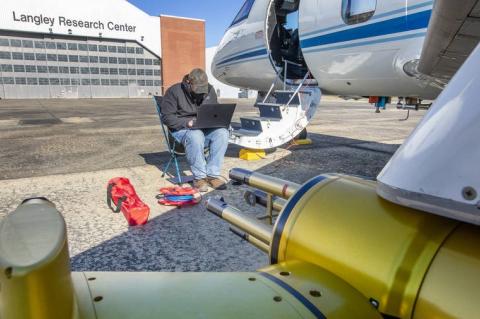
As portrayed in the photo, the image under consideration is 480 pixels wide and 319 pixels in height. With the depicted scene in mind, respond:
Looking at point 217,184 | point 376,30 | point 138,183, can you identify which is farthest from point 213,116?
point 376,30

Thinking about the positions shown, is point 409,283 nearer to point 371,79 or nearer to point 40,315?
point 40,315

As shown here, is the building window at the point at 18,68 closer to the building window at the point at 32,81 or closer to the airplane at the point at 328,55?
the building window at the point at 32,81

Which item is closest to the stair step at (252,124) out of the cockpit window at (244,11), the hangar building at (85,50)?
the cockpit window at (244,11)

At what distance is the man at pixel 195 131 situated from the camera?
4.11 metres

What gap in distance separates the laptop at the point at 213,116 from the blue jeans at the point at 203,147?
0.29ft

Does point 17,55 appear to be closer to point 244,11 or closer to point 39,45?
point 39,45

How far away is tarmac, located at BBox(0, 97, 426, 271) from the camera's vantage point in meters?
2.46

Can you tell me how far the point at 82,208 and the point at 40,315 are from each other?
3.05 m

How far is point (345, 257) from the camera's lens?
1.06 metres

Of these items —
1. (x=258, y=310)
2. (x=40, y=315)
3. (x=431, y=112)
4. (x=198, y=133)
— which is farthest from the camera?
(x=198, y=133)

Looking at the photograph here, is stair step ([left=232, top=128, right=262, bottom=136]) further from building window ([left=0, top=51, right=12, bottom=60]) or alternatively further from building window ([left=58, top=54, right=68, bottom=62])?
building window ([left=0, top=51, right=12, bottom=60])

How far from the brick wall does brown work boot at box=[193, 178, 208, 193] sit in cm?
3562

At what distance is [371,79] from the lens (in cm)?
470

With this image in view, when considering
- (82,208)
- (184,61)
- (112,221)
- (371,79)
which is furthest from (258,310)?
(184,61)
